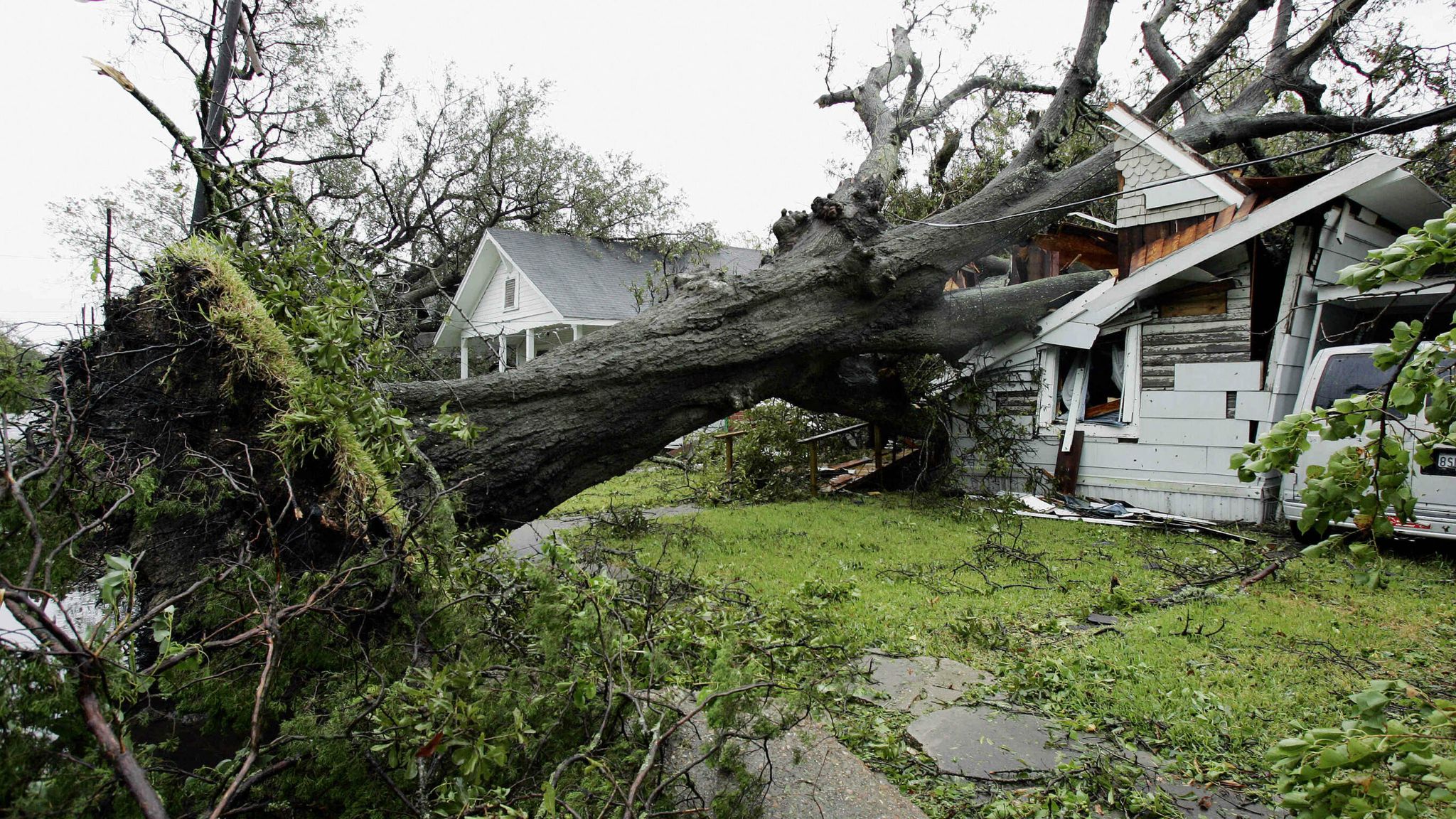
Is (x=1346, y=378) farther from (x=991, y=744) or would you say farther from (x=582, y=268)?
(x=582, y=268)

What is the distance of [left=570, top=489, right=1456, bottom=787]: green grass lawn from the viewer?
10.8ft

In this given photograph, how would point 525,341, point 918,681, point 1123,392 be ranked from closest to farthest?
point 918,681 < point 1123,392 < point 525,341

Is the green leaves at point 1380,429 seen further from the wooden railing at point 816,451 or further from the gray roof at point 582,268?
the gray roof at point 582,268

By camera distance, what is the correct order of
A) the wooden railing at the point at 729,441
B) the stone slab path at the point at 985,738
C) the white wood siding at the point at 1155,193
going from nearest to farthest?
the stone slab path at the point at 985,738
the white wood siding at the point at 1155,193
the wooden railing at the point at 729,441

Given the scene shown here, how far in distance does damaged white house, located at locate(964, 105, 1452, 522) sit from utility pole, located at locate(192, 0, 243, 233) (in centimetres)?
817

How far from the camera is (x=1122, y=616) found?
4871 mm


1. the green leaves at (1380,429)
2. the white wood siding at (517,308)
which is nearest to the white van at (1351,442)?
the green leaves at (1380,429)

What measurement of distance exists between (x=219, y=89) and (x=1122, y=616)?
668 cm

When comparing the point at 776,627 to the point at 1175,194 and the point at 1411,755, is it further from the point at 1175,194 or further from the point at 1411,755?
the point at 1175,194

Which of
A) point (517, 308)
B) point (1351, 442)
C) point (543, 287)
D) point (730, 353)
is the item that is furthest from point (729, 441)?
point (517, 308)

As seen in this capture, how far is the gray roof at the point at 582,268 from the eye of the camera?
66.3ft

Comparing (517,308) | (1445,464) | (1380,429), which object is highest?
(517,308)

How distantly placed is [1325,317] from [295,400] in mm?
10141

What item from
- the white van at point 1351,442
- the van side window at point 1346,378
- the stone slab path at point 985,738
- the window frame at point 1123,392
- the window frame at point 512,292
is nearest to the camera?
the stone slab path at point 985,738
